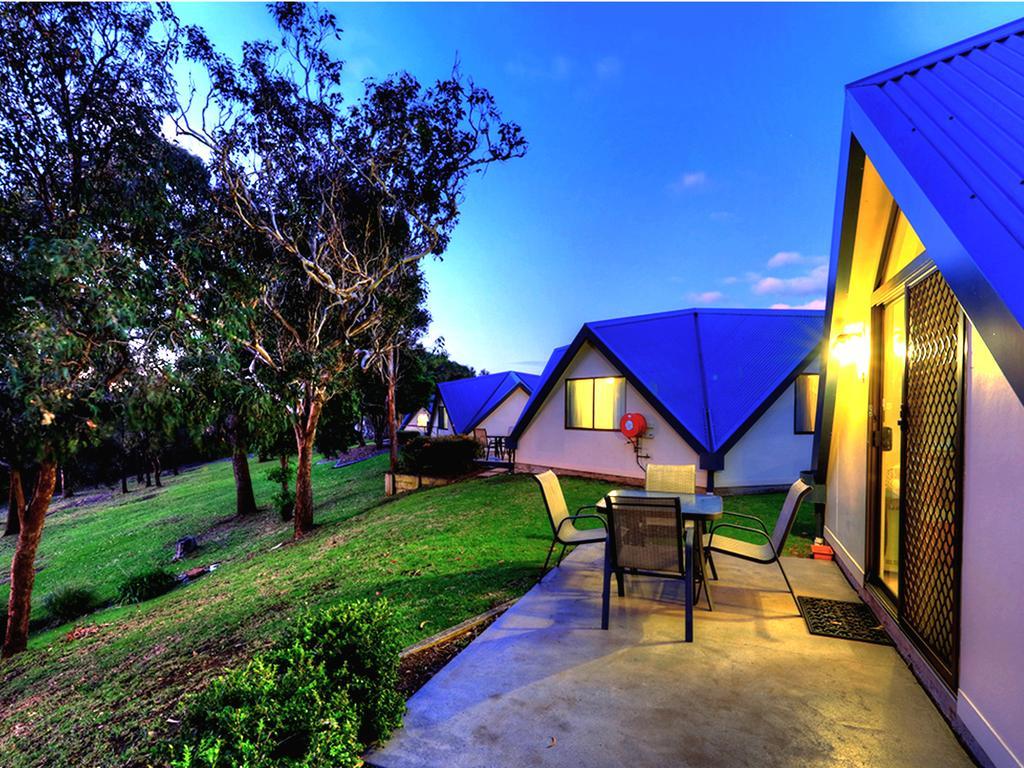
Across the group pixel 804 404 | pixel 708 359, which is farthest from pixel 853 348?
pixel 708 359

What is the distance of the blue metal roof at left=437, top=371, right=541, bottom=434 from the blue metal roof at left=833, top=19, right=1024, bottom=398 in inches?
802

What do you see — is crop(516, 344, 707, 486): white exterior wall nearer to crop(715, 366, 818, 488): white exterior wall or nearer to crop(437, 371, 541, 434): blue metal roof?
crop(715, 366, 818, 488): white exterior wall

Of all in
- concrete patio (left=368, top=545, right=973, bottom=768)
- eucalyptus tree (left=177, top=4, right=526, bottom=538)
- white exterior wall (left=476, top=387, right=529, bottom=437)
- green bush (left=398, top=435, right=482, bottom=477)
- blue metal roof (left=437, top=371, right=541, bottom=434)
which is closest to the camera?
concrete patio (left=368, top=545, right=973, bottom=768)

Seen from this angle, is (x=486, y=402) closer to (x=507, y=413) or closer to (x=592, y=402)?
(x=507, y=413)

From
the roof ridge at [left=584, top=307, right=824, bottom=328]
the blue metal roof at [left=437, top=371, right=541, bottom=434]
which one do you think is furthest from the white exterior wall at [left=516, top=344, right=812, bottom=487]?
the blue metal roof at [left=437, top=371, right=541, bottom=434]

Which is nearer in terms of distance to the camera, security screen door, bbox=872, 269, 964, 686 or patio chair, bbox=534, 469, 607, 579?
security screen door, bbox=872, 269, 964, 686

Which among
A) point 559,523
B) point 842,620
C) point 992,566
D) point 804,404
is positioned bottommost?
point 842,620

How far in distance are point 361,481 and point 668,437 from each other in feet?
41.6

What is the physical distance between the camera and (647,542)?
400 centimetres

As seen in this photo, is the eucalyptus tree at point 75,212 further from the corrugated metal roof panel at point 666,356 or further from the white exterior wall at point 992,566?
the corrugated metal roof panel at point 666,356

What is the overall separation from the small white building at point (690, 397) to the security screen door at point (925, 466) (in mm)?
6070

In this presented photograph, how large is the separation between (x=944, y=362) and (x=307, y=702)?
4.09 m

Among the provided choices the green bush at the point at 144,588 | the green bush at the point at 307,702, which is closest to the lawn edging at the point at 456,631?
the green bush at the point at 307,702

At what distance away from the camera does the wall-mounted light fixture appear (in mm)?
4875
